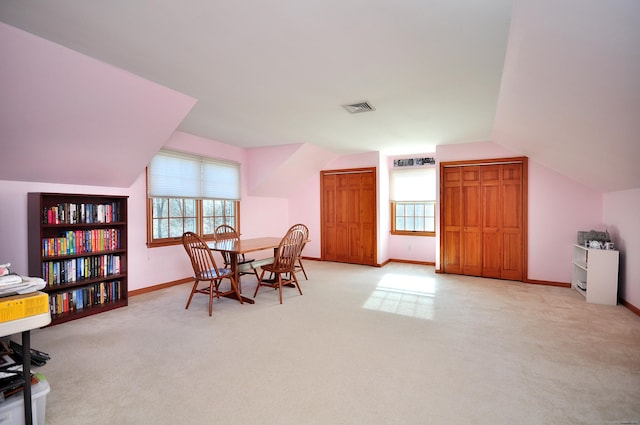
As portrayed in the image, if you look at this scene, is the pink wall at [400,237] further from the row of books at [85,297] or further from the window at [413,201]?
the row of books at [85,297]

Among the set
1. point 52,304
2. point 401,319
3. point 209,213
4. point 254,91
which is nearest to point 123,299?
point 52,304

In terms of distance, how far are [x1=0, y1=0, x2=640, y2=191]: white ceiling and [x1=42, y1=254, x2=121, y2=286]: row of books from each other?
83.6 inches

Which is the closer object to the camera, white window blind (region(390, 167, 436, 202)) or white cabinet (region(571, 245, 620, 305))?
white cabinet (region(571, 245, 620, 305))

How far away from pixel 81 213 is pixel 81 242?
333 millimetres

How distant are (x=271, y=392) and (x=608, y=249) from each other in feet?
14.6

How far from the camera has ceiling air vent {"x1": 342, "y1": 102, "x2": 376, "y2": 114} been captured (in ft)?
11.3

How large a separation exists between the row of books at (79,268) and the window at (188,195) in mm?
659

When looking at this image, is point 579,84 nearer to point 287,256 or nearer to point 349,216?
point 287,256

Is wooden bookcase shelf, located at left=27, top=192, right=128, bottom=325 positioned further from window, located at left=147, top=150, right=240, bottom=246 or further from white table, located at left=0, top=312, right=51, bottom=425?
white table, located at left=0, top=312, right=51, bottom=425

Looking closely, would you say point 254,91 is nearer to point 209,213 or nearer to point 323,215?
point 209,213

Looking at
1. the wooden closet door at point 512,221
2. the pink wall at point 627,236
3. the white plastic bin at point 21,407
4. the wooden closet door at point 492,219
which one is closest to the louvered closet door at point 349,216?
the wooden closet door at point 492,219

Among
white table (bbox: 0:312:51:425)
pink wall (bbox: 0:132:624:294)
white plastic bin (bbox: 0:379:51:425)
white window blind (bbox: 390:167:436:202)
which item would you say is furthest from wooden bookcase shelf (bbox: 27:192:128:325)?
white window blind (bbox: 390:167:436:202)

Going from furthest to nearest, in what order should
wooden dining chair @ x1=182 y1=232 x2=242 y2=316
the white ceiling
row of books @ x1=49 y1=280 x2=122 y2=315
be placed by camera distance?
wooden dining chair @ x1=182 y1=232 x2=242 y2=316 < row of books @ x1=49 y1=280 x2=122 y2=315 < the white ceiling

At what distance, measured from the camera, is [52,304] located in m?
3.15
